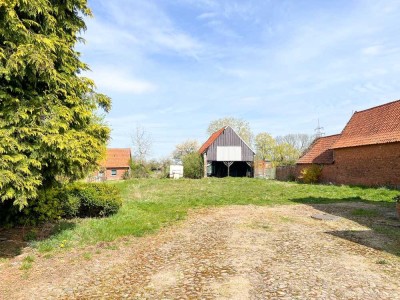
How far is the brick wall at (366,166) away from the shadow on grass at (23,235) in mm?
18637

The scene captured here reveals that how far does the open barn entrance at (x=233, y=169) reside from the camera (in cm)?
4091

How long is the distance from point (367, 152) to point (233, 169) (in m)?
22.4

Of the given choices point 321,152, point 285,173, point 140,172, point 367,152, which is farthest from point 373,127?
point 140,172

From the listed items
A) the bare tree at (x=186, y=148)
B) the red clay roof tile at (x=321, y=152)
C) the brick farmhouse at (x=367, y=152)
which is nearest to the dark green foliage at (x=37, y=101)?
the brick farmhouse at (x=367, y=152)

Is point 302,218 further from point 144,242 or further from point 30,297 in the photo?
point 30,297

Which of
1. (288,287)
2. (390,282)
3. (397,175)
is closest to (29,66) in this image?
(288,287)

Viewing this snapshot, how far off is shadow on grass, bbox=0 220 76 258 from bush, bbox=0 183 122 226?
21cm

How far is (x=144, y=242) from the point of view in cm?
782

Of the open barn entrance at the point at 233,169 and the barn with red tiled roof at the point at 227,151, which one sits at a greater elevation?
the barn with red tiled roof at the point at 227,151

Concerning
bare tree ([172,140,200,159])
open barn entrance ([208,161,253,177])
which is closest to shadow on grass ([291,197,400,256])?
open barn entrance ([208,161,253,177])

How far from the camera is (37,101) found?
6078 mm

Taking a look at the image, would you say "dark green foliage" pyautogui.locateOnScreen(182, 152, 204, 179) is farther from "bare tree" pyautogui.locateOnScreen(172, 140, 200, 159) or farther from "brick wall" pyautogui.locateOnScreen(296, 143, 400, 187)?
"bare tree" pyautogui.locateOnScreen(172, 140, 200, 159)

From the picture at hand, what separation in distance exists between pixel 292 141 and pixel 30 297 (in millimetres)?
76905

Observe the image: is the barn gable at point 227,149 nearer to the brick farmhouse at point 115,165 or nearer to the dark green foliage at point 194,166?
the dark green foliage at point 194,166
